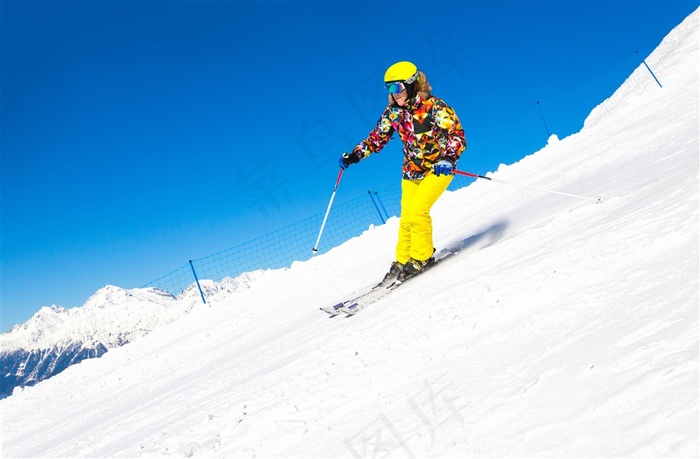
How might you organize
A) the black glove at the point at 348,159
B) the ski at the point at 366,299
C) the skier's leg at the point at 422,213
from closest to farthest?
the ski at the point at 366,299, the skier's leg at the point at 422,213, the black glove at the point at 348,159

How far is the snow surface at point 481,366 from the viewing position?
2.13m

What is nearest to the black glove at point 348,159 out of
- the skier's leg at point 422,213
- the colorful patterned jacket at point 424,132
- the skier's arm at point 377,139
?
the skier's arm at point 377,139

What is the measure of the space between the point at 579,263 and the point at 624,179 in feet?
13.5

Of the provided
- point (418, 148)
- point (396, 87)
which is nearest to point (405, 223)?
point (418, 148)

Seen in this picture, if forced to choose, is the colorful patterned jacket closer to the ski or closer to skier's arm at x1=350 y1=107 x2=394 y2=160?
skier's arm at x1=350 y1=107 x2=394 y2=160

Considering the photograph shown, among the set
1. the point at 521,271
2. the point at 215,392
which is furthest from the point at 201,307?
the point at 521,271

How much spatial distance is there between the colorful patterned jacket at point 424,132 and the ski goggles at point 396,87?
0.57 feet

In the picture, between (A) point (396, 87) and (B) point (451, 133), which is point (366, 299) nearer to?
(B) point (451, 133)

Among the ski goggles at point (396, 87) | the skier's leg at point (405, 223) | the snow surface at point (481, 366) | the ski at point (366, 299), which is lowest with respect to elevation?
the snow surface at point (481, 366)

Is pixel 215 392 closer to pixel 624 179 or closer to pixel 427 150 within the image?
pixel 427 150

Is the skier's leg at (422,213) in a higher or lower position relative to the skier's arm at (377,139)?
lower

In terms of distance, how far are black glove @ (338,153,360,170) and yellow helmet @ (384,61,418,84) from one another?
1293 millimetres

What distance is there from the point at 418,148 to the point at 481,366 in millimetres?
3551

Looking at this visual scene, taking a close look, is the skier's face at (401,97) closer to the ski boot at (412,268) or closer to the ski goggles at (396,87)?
the ski goggles at (396,87)
